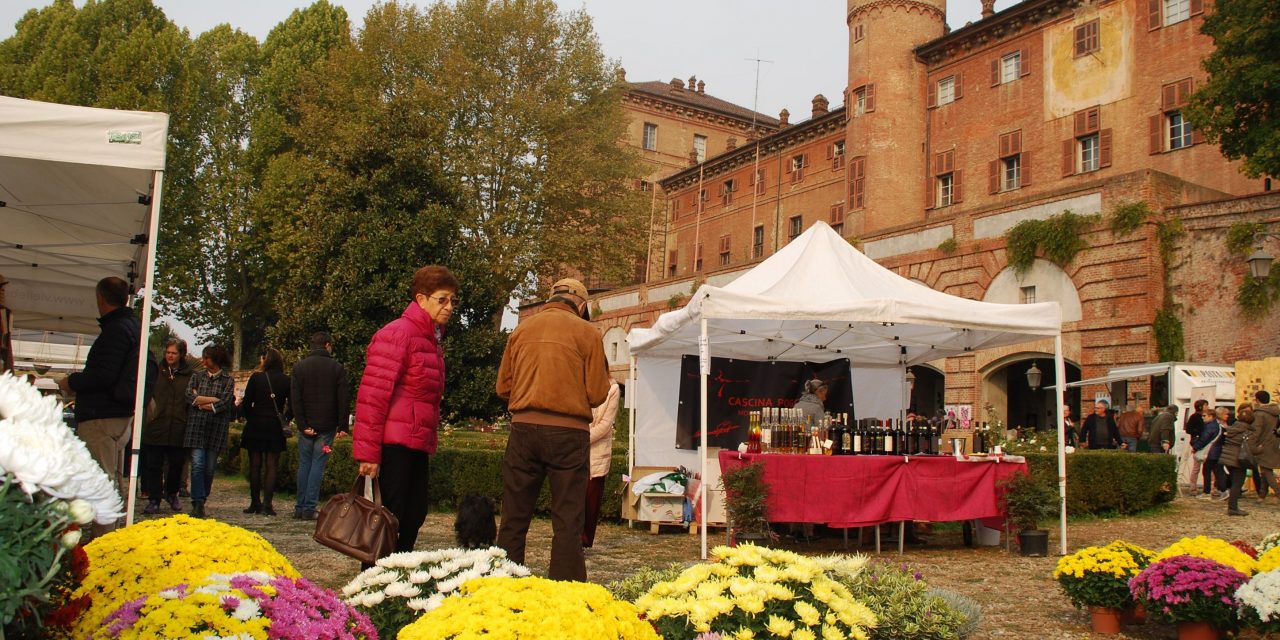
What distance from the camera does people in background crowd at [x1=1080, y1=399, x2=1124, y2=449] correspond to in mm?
18844

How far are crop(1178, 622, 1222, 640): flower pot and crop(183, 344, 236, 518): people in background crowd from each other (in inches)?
337

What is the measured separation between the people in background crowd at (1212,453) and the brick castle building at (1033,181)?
4829 millimetres

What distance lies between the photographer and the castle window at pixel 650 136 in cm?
5800

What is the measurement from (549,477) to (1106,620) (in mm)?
3683

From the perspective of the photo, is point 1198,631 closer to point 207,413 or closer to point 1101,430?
point 207,413

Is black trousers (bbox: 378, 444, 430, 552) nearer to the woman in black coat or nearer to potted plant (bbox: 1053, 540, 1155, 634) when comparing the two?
potted plant (bbox: 1053, 540, 1155, 634)

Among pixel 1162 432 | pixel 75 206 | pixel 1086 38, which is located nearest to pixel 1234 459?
pixel 1162 432

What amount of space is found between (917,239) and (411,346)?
23.9 metres

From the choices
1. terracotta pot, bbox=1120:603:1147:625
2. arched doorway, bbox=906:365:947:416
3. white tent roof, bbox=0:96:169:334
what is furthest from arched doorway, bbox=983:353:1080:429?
white tent roof, bbox=0:96:169:334

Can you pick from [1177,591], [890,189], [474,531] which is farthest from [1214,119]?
[474,531]

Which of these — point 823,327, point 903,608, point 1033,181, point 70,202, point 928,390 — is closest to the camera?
point 903,608

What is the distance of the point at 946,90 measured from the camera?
34.4m

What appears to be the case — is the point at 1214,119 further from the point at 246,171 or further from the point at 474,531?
the point at 246,171

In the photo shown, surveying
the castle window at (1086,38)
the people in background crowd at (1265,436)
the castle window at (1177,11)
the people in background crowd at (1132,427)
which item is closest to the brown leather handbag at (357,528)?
the people in background crowd at (1265,436)
